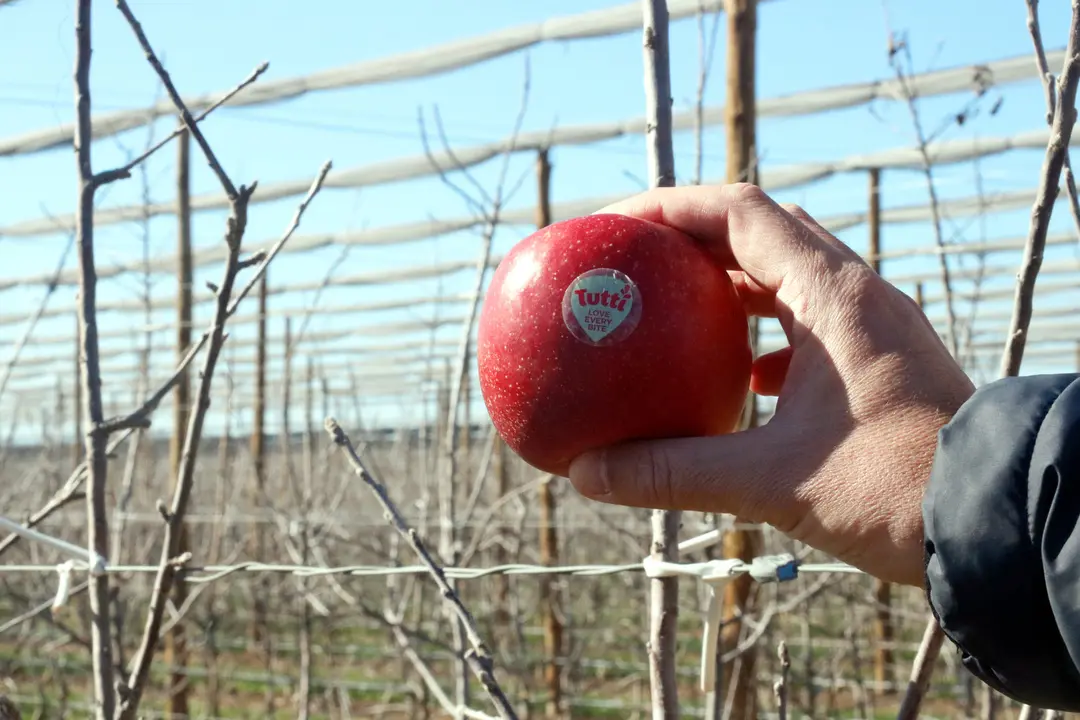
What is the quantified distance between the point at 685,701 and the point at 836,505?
6892 mm

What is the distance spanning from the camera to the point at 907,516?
103 centimetres

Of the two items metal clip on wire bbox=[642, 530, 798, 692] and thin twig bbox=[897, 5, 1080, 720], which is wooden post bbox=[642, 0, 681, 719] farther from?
thin twig bbox=[897, 5, 1080, 720]

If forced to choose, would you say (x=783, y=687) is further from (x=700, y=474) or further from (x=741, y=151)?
(x=741, y=151)

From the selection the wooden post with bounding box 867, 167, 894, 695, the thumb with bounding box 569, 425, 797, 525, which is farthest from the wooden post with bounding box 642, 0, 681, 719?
the wooden post with bounding box 867, 167, 894, 695

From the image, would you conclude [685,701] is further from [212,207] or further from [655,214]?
[655,214]

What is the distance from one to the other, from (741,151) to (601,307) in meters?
2.91

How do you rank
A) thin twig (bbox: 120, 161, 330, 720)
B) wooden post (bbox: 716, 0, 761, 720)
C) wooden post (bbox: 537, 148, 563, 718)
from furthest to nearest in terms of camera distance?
wooden post (bbox: 537, 148, 563, 718) < wooden post (bbox: 716, 0, 761, 720) < thin twig (bbox: 120, 161, 330, 720)

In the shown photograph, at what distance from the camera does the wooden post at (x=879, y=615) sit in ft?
22.9

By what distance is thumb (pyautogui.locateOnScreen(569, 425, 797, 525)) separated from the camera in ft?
3.50

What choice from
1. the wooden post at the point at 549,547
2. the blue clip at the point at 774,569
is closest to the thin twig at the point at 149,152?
the blue clip at the point at 774,569

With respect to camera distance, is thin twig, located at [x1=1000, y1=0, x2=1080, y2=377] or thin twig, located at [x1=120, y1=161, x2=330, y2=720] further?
thin twig, located at [x1=120, y1=161, x2=330, y2=720]

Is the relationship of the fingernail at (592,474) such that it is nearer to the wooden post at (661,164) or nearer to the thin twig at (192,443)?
the wooden post at (661,164)

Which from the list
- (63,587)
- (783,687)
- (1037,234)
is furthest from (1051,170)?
(63,587)

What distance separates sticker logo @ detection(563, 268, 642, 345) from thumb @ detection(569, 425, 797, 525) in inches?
4.8
